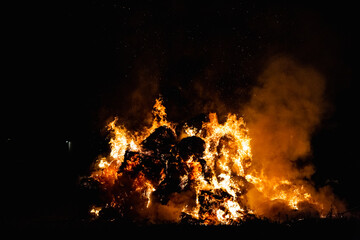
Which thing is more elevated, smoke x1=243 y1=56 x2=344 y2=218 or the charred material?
smoke x1=243 y1=56 x2=344 y2=218

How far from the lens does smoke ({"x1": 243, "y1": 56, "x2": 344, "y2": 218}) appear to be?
41.5 feet

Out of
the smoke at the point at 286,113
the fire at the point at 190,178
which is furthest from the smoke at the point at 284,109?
the fire at the point at 190,178

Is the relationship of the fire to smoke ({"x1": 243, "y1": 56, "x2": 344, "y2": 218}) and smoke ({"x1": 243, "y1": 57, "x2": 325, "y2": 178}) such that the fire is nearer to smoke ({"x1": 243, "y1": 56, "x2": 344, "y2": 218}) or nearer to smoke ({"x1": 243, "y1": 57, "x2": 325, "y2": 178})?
smoke ({"x1": 243, "y1": 56, "x2": 344, "y2": 218})

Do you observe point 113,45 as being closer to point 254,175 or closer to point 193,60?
point 193,60

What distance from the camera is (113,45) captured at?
12922mm

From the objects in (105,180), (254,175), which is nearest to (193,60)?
(254,175)

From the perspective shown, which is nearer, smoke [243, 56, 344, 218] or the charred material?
the charred material

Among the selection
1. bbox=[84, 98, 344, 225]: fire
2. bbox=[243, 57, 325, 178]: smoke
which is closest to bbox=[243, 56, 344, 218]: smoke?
bbox=[243, 57, 325, 178]: smoke

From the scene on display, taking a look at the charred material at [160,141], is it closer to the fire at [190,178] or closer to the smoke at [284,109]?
the fire at [190,178]

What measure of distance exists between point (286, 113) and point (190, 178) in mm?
5808

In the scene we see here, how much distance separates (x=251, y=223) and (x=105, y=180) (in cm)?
557

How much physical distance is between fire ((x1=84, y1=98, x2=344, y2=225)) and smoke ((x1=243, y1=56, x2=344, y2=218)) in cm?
122

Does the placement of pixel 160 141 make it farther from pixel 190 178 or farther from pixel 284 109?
pixel 284 109

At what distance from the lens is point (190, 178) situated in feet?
32.7
